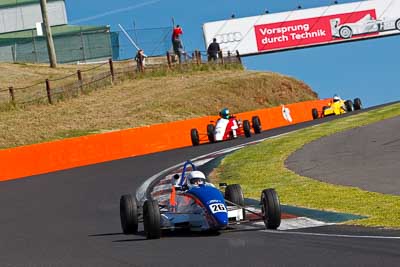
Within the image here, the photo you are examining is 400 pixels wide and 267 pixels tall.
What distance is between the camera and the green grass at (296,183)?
13797mm

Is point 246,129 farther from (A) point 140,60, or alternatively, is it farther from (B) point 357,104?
(A) point 140,60

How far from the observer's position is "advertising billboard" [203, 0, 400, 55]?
6906 cm

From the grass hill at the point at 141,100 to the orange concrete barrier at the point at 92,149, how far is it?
25.5 feet

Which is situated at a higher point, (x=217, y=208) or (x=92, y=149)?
(x=92, y=149)

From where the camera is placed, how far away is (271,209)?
1251 cm

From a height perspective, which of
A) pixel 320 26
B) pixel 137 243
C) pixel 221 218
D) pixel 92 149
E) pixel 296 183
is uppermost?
pixel 320 26

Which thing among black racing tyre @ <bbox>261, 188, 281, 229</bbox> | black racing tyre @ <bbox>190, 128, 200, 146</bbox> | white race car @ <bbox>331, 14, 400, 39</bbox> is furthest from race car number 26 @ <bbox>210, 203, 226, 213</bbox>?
white race car @ <bbox>331, 14, 400, 39</bbox>

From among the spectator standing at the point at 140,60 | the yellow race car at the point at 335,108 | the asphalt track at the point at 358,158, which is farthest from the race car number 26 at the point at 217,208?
the spectator standing at the point at 140,60

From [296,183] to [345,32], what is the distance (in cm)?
5191

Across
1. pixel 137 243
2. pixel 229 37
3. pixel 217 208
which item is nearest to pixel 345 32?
pixel 229 37

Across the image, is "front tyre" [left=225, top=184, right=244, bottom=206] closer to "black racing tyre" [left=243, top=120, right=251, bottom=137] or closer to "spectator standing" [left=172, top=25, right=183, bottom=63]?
"black racing tyre" [left=243, top=120, right=251, bottom=137]

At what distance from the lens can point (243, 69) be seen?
196ft

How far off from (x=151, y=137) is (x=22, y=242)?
1921cm

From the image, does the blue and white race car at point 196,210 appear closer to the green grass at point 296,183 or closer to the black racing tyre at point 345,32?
the green grass at point 296,183
